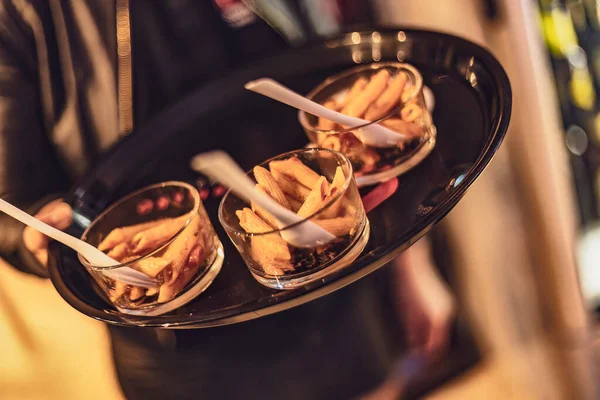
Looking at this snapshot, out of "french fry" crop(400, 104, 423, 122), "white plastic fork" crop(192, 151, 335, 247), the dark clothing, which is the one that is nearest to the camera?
"white plastic fork" crop(192, 151, 335, 247)

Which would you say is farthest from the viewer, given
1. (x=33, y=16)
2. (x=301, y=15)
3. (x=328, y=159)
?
(x=301, y=15)

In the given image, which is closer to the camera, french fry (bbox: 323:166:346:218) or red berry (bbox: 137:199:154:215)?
french fry (bbox: 323:166:346:218)

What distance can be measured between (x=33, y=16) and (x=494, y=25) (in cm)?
51

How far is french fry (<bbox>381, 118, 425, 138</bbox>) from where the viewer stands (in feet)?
1.53

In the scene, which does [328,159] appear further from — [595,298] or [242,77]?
[595,298]

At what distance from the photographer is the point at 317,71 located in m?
0.64

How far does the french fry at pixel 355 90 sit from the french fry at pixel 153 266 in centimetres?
20

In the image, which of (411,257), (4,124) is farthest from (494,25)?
(4,124)

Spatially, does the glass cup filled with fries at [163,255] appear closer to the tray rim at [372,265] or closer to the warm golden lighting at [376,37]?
the tray rim at [372,265]

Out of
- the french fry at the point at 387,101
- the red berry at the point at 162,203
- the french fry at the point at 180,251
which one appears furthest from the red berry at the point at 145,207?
the french fry at the point at 387,101

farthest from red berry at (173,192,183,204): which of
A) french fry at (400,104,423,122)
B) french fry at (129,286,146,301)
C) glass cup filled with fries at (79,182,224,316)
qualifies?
french fry at (400,104,423,122)

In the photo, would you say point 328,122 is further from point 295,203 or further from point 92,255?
point 92,255

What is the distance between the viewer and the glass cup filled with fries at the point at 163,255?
0.43 metres

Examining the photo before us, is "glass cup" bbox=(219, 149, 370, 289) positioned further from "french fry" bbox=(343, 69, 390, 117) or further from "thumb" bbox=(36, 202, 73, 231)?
"thumb" bbox=(36, 202, 73, 231)
